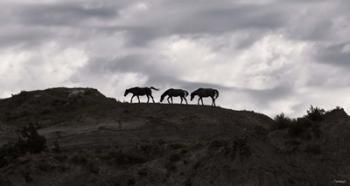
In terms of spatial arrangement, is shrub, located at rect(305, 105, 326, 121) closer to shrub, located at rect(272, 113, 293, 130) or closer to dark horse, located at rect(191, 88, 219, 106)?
shrub, located at rect(272, 113, 293, 130)

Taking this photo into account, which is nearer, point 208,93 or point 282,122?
point 282,122

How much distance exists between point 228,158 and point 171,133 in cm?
1458

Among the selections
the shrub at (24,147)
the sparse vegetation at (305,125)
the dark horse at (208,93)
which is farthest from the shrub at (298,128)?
the dark horse at (208,93)

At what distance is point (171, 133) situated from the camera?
5781 cm

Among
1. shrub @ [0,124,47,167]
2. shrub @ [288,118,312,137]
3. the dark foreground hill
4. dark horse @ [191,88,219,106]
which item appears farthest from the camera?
dark horse @ [191,88,219,106]

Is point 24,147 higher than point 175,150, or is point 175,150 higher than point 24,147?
point 24,147

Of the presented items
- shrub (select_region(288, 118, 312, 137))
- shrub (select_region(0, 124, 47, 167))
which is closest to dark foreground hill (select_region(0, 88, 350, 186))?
shrub (select_region(288, 118, 312, 137))

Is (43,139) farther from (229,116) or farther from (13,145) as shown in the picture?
(229,116)

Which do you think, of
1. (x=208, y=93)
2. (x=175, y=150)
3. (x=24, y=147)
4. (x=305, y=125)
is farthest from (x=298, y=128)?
(x=208, y=93)

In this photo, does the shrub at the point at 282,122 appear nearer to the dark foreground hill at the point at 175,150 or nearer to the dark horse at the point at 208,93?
the dark foreground hill at the point at 175,150

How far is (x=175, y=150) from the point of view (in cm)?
4834

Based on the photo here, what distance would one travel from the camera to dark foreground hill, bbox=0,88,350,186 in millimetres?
42625

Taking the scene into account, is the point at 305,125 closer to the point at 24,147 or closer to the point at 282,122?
the point at 282,122

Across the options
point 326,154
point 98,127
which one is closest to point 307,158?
point 326,154
